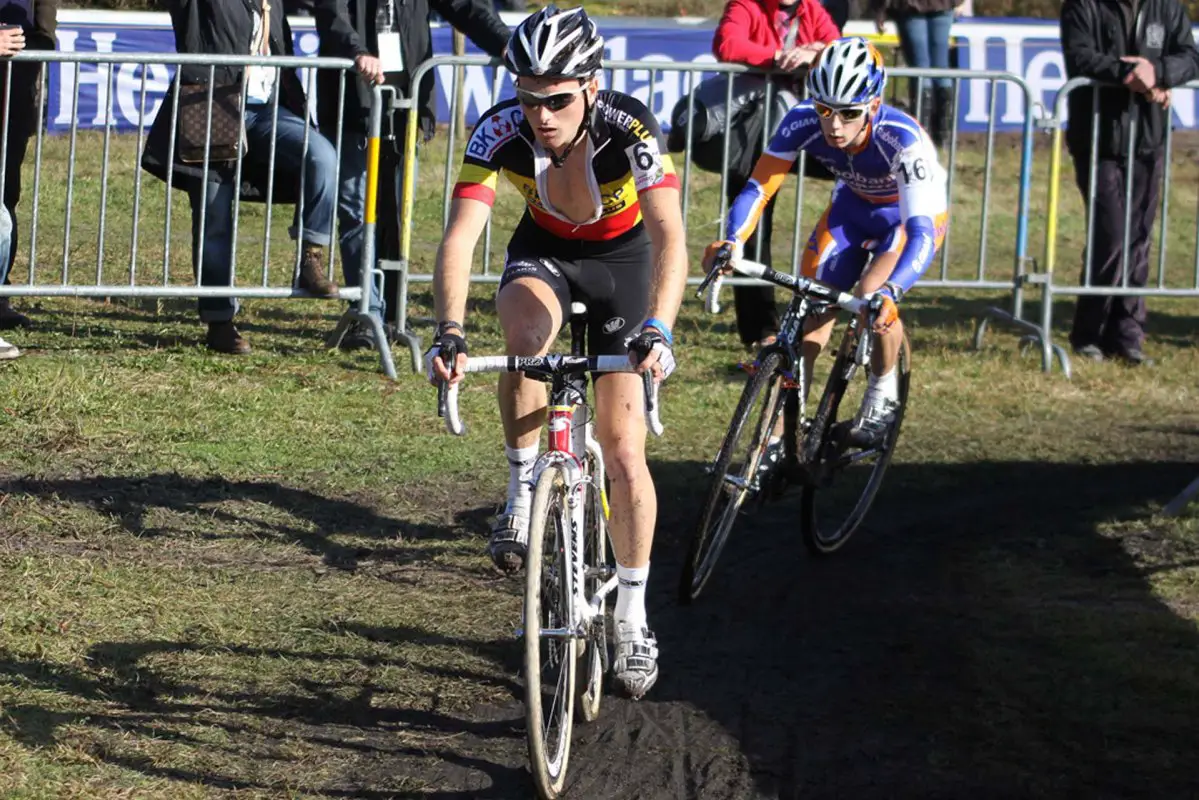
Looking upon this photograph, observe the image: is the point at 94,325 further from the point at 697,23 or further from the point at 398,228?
the point at 697,23

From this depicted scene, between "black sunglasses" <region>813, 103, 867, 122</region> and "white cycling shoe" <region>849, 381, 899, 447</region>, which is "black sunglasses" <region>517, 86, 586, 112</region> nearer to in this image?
"black sunglasses" <region>813, 103, 867, 122</region>

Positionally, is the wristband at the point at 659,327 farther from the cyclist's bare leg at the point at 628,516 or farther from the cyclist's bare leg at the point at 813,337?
the cyclist's bare leg at the point at 813,337

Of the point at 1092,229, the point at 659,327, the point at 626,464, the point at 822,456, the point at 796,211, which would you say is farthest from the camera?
the point at 796,211

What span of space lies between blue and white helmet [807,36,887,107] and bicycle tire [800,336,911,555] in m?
1.01

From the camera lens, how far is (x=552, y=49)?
4.73m

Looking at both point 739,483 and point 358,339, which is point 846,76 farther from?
point 358,339

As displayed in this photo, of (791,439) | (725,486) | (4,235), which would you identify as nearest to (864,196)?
(791,439)

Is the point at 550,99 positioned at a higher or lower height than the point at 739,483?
higher

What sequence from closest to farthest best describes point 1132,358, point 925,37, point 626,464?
point 626,464 < point 1132,358 < point 925,37

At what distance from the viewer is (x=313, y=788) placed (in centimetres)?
460

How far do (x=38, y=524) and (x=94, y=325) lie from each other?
139 inches

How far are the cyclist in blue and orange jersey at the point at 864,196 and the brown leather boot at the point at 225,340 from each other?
12.3 feet

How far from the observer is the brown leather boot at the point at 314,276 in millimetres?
9336

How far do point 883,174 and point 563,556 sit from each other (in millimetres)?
3031
